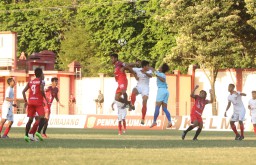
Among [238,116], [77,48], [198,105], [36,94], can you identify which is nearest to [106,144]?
[36,94]

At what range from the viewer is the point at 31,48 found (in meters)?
104

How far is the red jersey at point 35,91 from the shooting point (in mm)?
24594

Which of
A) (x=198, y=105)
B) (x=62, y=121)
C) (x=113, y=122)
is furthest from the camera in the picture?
(x=62, y=121)

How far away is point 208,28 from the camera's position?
68.8 metres

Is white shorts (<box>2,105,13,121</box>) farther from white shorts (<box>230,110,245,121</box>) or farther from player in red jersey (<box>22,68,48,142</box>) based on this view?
white shorts (<box>230,110,245,121</box>)

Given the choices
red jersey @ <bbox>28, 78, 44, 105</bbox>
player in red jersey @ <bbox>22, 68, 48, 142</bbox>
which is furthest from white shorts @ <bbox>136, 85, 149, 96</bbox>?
red jersey @ <bbox>28, 78, 44, 105</bbox>

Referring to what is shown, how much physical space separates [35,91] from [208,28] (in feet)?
148

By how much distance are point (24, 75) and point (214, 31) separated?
2147cm

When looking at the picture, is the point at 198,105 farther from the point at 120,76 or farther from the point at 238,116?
the point at 238,116

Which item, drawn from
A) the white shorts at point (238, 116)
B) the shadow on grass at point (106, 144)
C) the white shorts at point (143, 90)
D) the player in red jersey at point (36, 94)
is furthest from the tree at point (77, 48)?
the player in red jersey at point (36, 94)

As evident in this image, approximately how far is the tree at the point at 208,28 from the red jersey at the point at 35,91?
4436 centimetres

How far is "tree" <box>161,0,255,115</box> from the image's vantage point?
2709 inches

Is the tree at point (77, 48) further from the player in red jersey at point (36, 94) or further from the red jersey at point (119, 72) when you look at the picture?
the player in red jersey at point (36, 94)

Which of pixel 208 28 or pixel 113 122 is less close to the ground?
pixel 208 28
